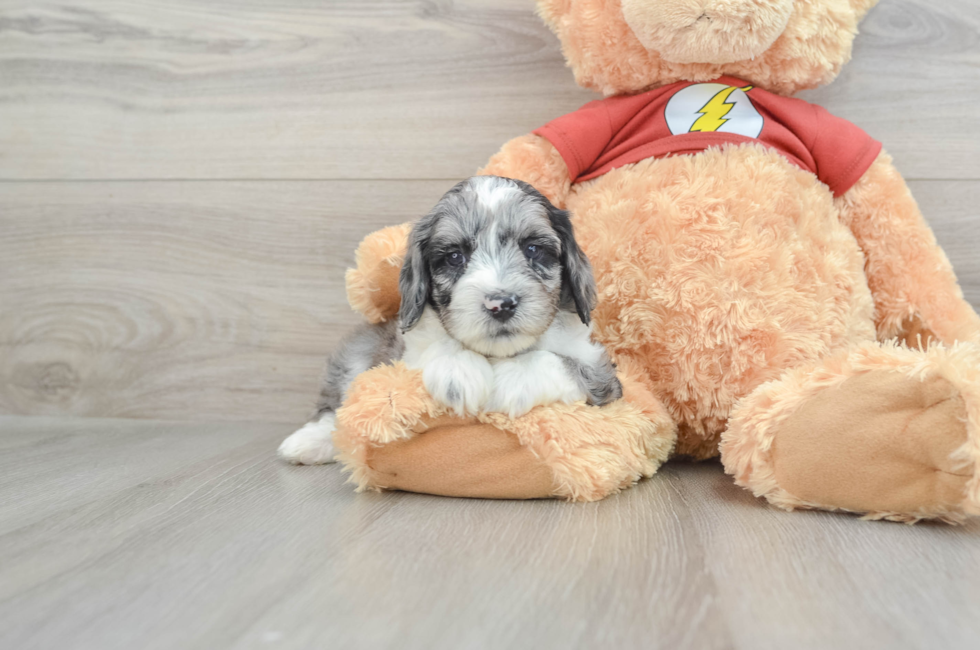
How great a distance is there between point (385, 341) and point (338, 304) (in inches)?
21.3

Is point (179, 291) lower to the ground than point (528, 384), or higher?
lower

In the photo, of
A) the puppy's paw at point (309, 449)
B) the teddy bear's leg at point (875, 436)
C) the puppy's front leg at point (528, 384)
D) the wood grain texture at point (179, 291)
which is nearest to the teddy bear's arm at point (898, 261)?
the teddy bear's leg at point (875, 436)

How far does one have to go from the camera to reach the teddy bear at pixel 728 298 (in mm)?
1231

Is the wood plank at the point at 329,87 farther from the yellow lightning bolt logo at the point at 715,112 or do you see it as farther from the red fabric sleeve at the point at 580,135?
the yellow lightning bolt logo at the point at 715,112

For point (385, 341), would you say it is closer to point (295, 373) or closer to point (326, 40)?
point (295, 373)

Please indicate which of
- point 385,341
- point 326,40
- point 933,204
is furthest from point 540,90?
point 933,204

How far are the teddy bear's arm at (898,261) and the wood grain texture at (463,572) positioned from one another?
25.2 inches

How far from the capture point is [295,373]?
2.34m

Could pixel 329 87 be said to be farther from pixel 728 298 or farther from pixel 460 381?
pixel 728 298

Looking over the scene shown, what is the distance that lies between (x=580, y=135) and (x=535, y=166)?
133 mm

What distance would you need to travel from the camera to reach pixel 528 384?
1.36m

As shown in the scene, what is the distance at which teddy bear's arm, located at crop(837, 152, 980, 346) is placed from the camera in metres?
1.67

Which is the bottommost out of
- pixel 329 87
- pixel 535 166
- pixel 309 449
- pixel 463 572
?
pixel 309 449

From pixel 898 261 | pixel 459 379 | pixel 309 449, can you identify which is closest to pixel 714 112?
pixel 898 261
